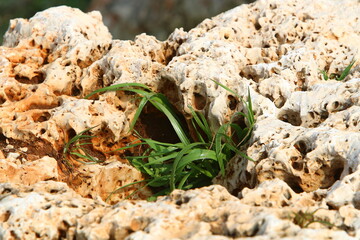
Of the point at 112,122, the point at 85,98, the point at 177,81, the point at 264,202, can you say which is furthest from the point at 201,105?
the point at 264,202

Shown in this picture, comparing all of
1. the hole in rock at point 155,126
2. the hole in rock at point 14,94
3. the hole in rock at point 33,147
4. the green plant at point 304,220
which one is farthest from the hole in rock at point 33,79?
the green plant at point 304,220

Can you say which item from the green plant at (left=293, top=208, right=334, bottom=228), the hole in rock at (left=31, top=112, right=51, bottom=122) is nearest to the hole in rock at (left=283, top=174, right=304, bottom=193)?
the green plant at (left=293, top=208, right=334, bottom=228)

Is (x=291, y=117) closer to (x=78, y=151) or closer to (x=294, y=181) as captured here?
→ (x=294, y=181)

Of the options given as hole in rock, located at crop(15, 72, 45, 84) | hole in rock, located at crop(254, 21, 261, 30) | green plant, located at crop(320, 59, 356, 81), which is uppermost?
hole in rock, located at crop(254, 21, 261, 30)

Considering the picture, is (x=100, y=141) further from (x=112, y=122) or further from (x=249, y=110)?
(x=249, y=110)

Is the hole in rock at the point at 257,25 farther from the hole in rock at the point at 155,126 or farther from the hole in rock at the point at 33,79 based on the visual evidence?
the hole in rock at the point at 33,79

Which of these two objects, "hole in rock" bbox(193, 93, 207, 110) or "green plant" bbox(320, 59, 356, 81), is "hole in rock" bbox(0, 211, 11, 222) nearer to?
"hole in rock" bbox(193, 93, 207, 110)
